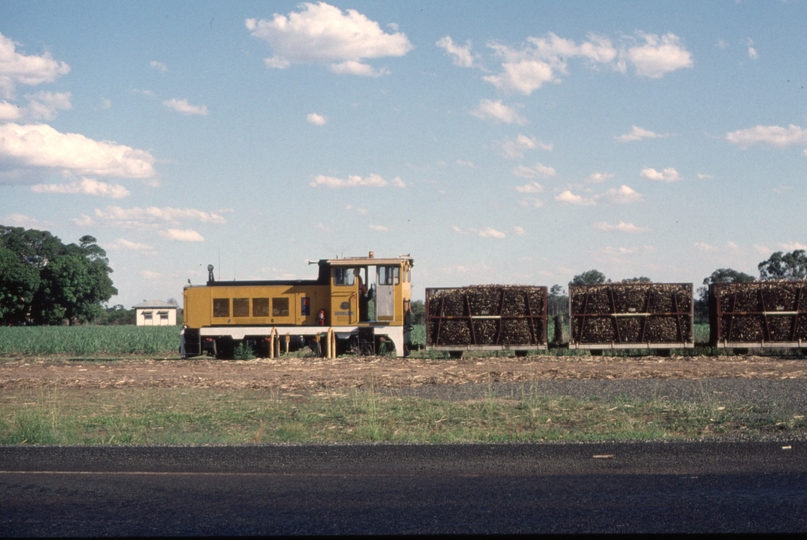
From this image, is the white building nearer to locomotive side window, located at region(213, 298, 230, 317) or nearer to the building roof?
the building roof

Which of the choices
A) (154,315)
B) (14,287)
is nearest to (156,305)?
(154,315)

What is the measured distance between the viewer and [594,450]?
950 cm

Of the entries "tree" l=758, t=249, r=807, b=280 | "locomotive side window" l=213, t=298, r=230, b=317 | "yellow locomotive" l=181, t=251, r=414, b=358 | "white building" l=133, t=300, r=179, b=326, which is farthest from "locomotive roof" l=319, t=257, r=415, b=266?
"white building" l=133, t=300, r=179, b=326

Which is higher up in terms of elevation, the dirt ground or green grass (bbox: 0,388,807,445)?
the dirt ground

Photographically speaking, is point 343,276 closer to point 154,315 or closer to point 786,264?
point 786,264

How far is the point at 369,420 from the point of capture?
42.7ft

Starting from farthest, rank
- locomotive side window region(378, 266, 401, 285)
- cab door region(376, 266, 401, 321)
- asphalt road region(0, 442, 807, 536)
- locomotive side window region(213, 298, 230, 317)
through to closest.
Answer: locomotive side window region(213, 298, 230, 317) → locomotive side window region(378, 266, 401, 285) → cab door region(376, 266, 401, 321) → asphalt road region(0, 442, 807, 536)

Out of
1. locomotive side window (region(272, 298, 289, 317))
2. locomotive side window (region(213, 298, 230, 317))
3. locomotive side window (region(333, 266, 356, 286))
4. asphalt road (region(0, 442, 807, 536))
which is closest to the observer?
asphalt road (region(0, 442, 807, 536))

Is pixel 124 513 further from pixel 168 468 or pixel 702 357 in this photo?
pixel 702 357

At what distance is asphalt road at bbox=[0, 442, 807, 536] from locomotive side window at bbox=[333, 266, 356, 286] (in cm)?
1793

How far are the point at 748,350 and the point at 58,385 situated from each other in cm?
2133

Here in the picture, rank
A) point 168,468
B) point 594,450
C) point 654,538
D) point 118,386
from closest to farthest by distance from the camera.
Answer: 1. point 654,538
2. point 168,468
3. point 594,450
4. point 118,386

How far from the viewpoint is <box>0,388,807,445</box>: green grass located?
11.5 metres

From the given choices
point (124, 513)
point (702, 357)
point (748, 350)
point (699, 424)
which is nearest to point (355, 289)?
point (702, 357)
